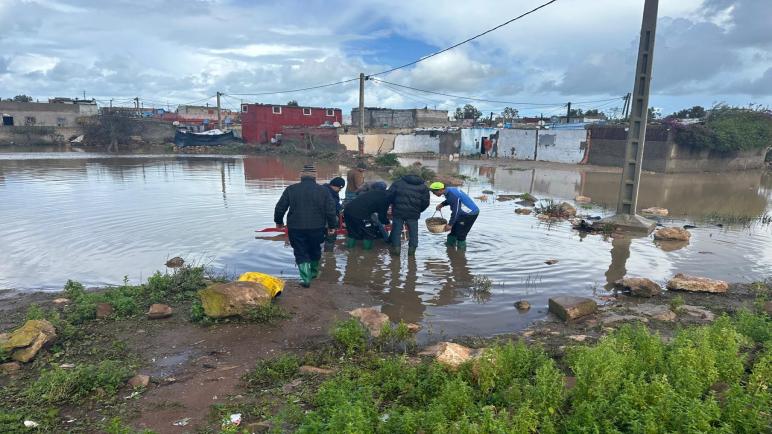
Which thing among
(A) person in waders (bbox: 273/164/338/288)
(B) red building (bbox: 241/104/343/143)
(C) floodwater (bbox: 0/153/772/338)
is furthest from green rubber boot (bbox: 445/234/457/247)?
(B) red building (bbox: 241/104/343/143)

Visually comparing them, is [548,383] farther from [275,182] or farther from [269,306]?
[275,182]

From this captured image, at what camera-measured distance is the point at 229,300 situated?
17.8ft

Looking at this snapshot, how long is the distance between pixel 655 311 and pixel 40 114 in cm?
6427

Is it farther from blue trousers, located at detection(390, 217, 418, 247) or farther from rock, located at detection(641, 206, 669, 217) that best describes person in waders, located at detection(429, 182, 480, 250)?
rock, located at detection(641, 206, 669, 217)

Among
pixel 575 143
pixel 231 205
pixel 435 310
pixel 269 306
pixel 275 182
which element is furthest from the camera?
pixel 575 143

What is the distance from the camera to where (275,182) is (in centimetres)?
2088

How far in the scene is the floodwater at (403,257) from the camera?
715 cm

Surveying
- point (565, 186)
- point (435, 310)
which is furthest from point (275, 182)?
point (435, 310)

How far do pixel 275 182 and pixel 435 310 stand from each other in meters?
15.6

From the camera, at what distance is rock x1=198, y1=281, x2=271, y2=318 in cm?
544

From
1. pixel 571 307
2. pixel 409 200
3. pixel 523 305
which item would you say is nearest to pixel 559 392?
pixel 571 307

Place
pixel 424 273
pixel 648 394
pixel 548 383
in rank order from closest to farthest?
pixel 648 394, pixel 548 383, pixel 424 273

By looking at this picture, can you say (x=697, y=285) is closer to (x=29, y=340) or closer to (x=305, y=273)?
(x=305, y=273)

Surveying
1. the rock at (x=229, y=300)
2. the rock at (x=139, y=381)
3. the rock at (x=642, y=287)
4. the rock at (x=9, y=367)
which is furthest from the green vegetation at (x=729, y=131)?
the rock at (x=9, y=367)
